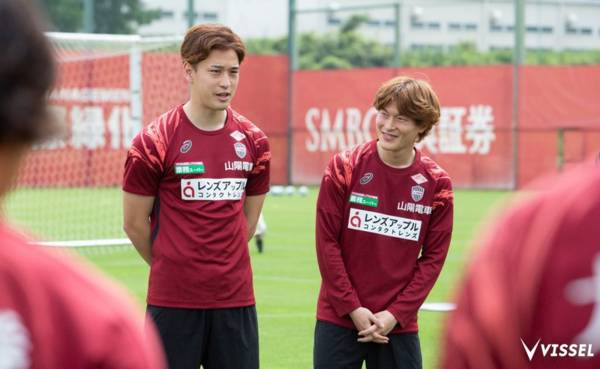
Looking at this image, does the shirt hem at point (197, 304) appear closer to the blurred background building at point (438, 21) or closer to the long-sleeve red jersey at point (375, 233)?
the long-sleeve red jersey at point (375, 233)

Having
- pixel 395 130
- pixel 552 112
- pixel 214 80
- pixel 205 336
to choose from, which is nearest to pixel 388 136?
pixel 395 130

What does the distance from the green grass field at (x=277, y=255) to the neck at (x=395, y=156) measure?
2.81 ft

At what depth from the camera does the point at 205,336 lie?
541 centimetres

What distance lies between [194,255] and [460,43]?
93.2 feet

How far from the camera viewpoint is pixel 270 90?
33.6 m

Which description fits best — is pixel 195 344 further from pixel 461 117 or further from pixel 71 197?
pixel 461 117

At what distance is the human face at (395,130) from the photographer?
17.2ft

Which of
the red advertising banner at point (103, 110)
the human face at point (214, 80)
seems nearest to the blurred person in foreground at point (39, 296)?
the human face at point (214, 80)

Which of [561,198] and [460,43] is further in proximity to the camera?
[460,43]

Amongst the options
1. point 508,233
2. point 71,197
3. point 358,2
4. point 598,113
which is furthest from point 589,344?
point 358,2

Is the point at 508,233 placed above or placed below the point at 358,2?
below

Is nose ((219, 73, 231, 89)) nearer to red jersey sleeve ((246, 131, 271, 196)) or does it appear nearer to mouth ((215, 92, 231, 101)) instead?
mouth ((215, 92, 231, 101))

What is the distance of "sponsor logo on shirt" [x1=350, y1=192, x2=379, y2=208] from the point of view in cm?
523

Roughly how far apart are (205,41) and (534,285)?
13.0 feet
